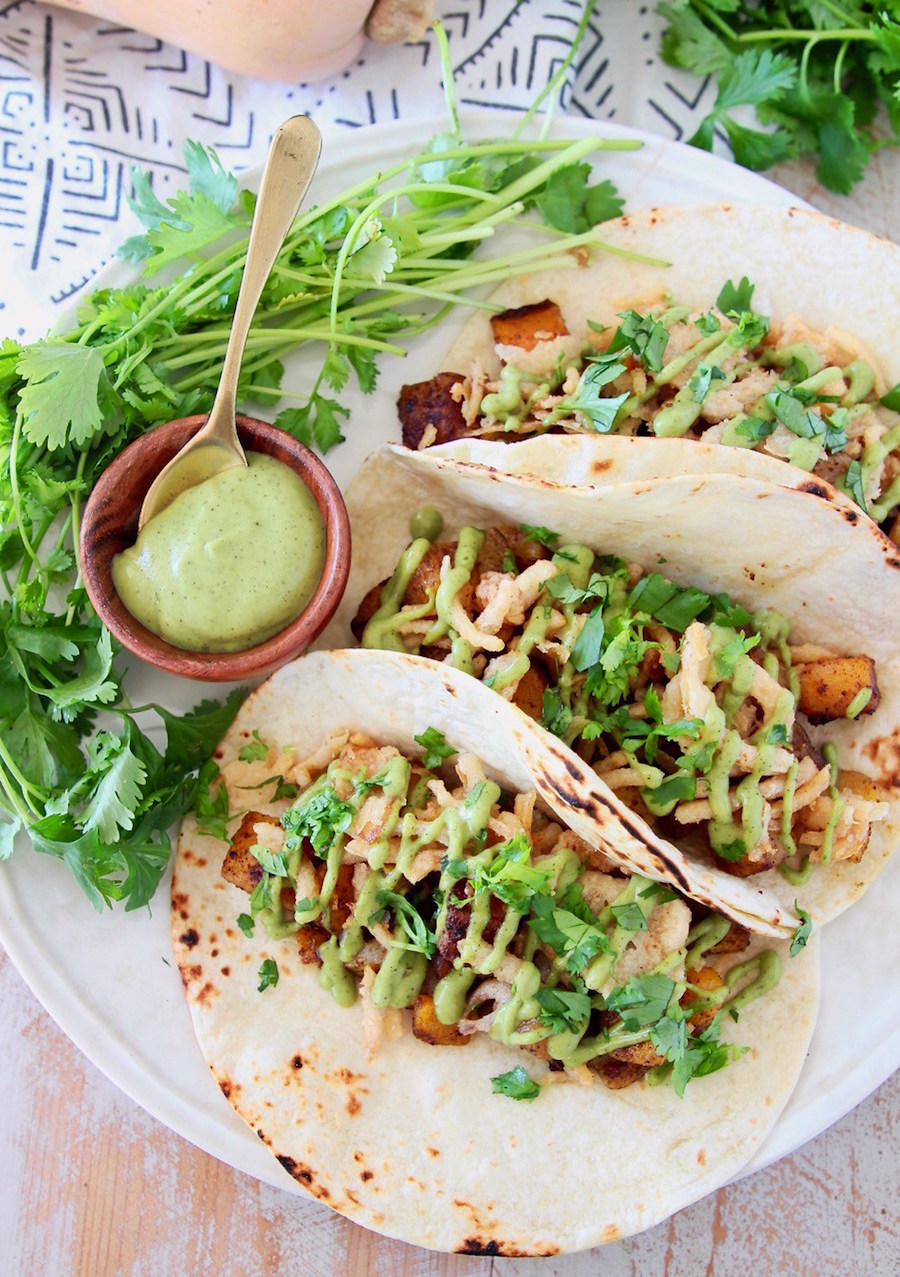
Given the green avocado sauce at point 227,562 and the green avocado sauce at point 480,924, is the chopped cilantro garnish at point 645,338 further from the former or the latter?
the green avocado sauce at point 480,924

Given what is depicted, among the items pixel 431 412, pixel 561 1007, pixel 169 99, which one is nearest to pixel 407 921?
pixel 561 1007

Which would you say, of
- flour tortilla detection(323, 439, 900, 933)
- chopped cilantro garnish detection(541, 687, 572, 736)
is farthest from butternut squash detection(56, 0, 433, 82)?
chopped cilantro garnish detection(541, 687, 572, 736)

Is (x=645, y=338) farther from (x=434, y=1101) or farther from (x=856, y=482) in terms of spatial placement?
(x=434, y=1101)

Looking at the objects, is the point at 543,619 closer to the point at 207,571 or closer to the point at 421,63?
the point at 207,571

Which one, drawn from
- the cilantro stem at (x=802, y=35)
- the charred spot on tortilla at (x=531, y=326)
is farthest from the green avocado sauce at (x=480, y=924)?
the cilantro stem at (x=802, y=35)

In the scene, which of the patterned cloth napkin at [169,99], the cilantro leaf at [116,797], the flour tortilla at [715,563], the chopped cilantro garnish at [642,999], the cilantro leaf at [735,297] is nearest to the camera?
the flour tortilla at [715,563]

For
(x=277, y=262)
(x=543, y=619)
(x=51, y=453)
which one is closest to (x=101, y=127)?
(x=277, y=262)
